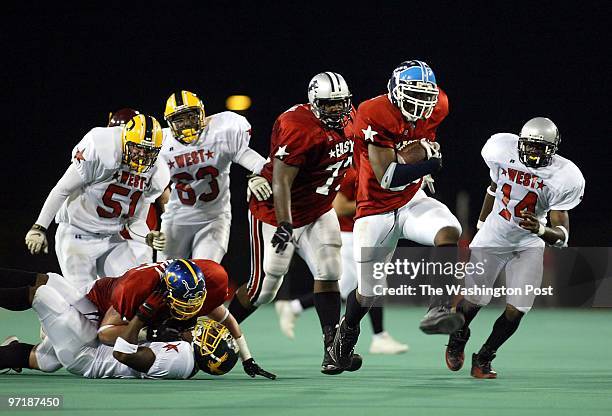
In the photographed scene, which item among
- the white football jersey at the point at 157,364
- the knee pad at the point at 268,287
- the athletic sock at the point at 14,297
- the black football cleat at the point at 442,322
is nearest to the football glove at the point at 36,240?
the athletic sock at the point at 14,297

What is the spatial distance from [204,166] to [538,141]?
2343 mm

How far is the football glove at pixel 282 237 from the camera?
6.21 meters

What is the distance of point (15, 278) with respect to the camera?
594cm

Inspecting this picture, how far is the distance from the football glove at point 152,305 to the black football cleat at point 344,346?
1167mm

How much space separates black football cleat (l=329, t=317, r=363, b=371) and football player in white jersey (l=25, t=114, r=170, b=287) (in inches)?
53.8

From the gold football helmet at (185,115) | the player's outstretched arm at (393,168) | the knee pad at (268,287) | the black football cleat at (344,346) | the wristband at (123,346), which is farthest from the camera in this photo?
the gold football helmet at (185,115)

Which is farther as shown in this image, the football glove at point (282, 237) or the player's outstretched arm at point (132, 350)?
the football glove at point (282, 237)

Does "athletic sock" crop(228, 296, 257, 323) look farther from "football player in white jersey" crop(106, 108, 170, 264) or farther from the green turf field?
"football player in white jersey" crop(106, 108, 170, 264)

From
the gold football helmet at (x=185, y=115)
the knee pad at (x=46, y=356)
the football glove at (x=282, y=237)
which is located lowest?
the knee pad at (x=46, y=356)

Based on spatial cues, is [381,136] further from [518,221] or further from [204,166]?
[204,166]

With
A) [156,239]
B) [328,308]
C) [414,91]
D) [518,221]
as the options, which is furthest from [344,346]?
[414,91]

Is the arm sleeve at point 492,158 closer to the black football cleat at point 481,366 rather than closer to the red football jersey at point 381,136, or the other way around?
the red football jersey at point 381,136

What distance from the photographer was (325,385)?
225 inches

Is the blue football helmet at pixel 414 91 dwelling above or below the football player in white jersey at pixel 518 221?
above
